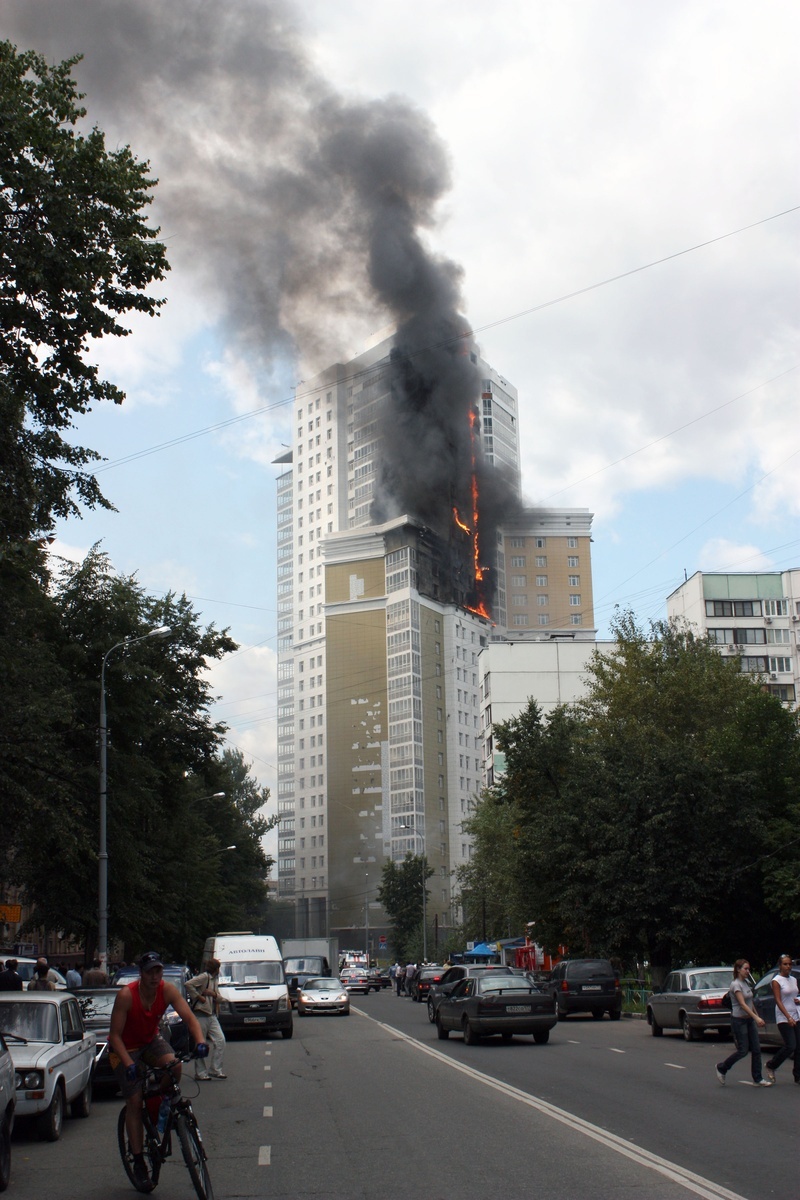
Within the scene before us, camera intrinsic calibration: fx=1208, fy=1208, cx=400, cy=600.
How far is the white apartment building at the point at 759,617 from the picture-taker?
9331 centimetres

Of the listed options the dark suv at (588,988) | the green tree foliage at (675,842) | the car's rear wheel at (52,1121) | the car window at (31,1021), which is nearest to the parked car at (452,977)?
the dark suv at (588,988)

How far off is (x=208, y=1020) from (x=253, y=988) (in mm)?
8893

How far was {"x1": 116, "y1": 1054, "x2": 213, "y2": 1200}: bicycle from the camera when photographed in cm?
808

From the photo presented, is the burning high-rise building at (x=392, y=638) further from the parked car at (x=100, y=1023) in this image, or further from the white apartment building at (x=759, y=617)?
the parked car at (x=100, y=1023)

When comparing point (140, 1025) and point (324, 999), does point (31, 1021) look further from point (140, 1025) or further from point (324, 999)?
point (324, 999)

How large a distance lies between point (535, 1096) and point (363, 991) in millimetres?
59229

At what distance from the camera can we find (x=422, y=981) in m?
52.2

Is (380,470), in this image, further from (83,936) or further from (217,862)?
(83,936)

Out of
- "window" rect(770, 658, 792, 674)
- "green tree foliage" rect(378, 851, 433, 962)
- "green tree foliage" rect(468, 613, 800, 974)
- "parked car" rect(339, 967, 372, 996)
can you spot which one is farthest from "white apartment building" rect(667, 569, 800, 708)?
"green tree foliage" rect(468, 613, 800, 974)

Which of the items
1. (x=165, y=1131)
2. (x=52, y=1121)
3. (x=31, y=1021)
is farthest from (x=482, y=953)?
(x=165, y=1131)

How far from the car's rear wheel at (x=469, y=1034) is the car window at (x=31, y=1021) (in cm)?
1188

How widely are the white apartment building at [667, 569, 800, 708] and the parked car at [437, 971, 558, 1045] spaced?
72746 mm

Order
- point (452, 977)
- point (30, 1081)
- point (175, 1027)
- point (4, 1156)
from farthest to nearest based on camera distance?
point (452, 977) < point (175, 1027) < point (30, 1081) < point (4, 1156)

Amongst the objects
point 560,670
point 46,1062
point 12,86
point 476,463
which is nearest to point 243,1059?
point 46,1062
